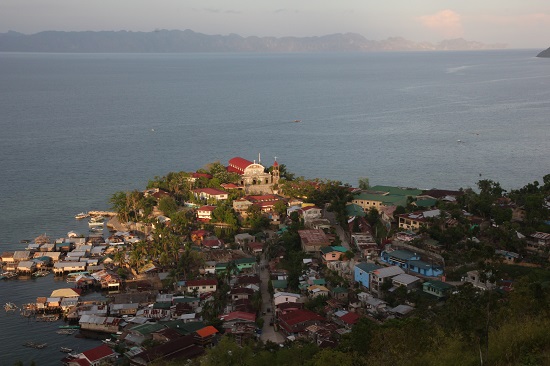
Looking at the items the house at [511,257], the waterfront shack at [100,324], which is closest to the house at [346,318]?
the house at [511,257]

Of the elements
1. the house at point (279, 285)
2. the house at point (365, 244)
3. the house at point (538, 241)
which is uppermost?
the house at point (538, 241)

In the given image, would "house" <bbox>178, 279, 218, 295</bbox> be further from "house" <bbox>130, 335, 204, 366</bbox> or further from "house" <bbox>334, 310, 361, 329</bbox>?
"house" <bbox>334, 310, 361, 329</bbox>

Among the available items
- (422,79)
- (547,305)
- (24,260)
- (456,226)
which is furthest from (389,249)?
(422,79)

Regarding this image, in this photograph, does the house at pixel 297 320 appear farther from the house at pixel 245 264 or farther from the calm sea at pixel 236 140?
the calm sea at pixel 236 140

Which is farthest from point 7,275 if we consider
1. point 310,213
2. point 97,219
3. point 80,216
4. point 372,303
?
point 372,303

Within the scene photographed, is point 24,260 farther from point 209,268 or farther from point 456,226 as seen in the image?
point 456,226

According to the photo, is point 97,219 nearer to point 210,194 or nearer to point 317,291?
point 210,194
